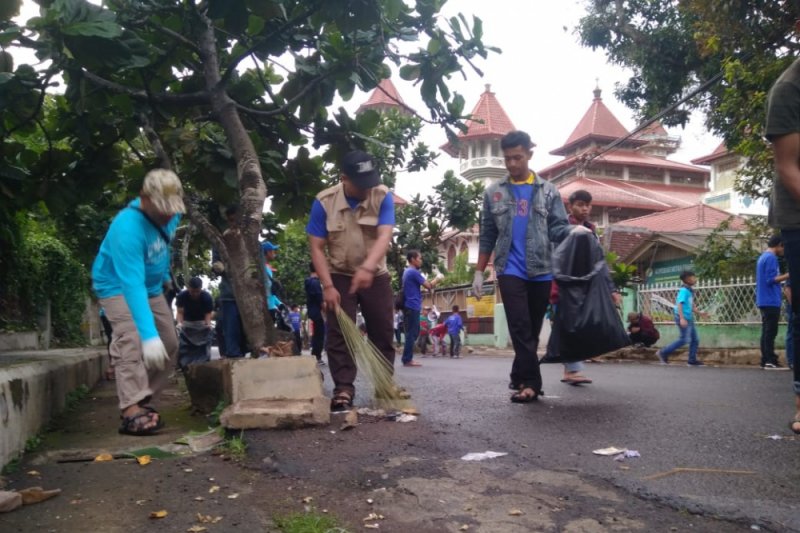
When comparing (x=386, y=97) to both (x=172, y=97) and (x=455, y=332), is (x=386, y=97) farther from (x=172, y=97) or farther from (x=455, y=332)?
(x=172, y=97)

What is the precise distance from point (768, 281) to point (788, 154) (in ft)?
21.7

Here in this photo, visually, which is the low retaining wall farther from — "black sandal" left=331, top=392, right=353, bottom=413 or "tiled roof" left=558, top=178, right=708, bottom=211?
"tiled roof" left=558, top=178, right=708, bottom=211

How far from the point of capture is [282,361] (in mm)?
4148

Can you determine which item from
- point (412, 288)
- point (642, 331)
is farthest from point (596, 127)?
point (412, 288)

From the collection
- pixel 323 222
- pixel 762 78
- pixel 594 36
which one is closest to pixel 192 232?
pixel 323 222

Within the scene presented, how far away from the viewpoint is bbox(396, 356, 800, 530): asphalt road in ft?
8.49

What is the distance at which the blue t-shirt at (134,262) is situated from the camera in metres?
3.89

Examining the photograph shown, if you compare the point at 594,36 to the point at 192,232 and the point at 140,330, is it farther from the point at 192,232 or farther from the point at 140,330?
the point at 140,330

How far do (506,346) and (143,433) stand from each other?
62.2 feet

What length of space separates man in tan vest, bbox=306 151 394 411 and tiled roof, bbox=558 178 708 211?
28678 mm

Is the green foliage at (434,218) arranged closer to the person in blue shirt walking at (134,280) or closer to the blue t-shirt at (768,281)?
the blue t-shirt at (768,281)

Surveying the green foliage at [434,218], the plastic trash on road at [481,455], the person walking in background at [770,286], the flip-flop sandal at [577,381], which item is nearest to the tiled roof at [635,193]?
the green foliage at [434,218]

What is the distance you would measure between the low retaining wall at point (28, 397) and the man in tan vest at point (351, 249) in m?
1.67

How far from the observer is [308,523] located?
7.58ft
